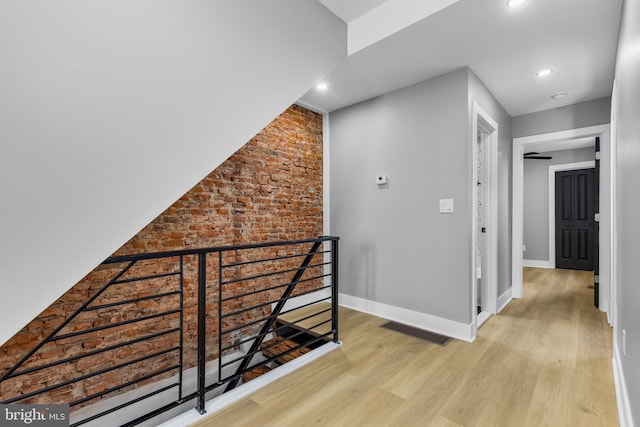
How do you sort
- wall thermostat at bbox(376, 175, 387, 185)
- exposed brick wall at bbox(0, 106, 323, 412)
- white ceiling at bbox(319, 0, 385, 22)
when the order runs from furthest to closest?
wall thermostat at bbox(376, 175, 387, 185)
white ceiling at bbox(319, 0, 385, 22)
exposed brick wall at bbox(0, 106, 323, 412)

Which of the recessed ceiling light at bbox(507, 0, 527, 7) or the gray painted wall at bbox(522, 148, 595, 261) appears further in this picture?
the gray painted wall at bbox(522, 148, 595, 261)

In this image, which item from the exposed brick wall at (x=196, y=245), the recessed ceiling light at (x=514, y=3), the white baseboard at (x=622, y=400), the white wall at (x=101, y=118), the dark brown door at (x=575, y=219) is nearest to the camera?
the white wall at (x=101, y=118)

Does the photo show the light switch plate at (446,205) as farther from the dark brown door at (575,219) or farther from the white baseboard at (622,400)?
the dark brown door at (575,219)

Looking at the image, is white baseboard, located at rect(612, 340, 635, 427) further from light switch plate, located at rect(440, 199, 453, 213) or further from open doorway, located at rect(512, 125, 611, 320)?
open doorway, located at rect(512, 125, 611, 320)

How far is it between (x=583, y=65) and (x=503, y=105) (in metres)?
0.92

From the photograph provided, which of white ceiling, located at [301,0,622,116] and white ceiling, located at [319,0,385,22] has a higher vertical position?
white ceiling, located at [319,0,385,22]

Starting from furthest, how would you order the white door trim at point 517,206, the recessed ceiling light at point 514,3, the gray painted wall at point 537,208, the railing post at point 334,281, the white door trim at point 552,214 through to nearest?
the gray painted wall at point 537,208
the white door trim at point 552,214
the white door trim at point 517,206
the railing post at point 334,281
the recessed ceiling light at point 514,3

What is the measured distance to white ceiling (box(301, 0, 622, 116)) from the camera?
200 centimetres

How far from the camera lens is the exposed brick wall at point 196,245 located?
215 centimetres

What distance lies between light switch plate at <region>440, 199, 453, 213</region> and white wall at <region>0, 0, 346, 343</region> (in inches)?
74.2

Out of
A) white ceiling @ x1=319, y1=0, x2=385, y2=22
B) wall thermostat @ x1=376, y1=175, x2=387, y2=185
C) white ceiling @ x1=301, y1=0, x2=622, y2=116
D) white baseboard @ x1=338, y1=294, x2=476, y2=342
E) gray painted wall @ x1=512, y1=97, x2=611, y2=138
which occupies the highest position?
white ceiling @ x1=319, y1=0, x2=385, y2=22

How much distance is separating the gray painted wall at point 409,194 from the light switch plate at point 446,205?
0.04 meters

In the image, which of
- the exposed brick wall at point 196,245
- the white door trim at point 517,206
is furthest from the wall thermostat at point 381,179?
the white door trim at point 517,206

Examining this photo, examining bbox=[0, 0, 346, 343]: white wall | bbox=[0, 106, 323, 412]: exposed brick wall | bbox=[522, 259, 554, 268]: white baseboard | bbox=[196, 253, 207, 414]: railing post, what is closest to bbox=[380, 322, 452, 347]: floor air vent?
bbox=[0, 106, 323, 412]: exposed brick wall
